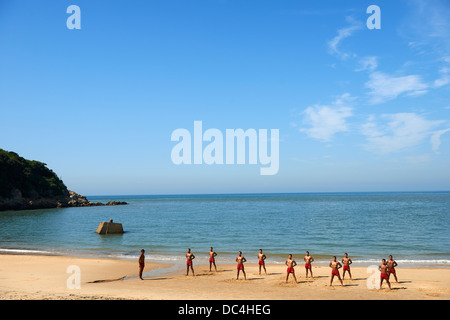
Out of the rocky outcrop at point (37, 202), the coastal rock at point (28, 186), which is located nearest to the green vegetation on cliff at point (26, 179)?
the coastal rock at point (28, 186)

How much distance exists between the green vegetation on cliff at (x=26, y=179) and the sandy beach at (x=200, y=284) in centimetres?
8474

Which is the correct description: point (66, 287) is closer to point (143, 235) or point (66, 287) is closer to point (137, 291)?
point (137, 291)

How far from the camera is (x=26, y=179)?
102m

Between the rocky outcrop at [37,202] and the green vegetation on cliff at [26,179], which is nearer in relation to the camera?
the rocky outcrop at [37,202]

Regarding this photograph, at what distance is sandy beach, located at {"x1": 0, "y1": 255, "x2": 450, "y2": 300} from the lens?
15.2 meters

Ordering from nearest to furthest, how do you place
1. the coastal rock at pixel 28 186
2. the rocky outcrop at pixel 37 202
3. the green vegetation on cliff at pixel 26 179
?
1. the rocky outcrop at pixel 37 202
2. the coastal rock at pixel 28 186
3. the green vegetation on cliff at pixel 26 179

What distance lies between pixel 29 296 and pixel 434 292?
18.5 meters

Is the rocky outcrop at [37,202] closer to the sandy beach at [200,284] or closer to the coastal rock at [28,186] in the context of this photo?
the coastal rock at [28,186]

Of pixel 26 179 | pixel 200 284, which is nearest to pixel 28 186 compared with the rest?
pixel 26 179

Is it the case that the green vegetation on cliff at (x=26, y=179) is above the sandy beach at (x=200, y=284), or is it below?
above

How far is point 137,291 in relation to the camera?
1620cm

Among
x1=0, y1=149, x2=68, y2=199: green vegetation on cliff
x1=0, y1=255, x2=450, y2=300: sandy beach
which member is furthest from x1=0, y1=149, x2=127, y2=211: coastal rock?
x1=0, y1=255, x2=450, y2=300: sandy beach

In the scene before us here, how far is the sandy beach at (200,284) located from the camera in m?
15.2

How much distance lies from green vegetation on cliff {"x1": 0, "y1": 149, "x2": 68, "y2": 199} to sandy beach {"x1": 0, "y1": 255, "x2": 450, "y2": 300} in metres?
84.7
